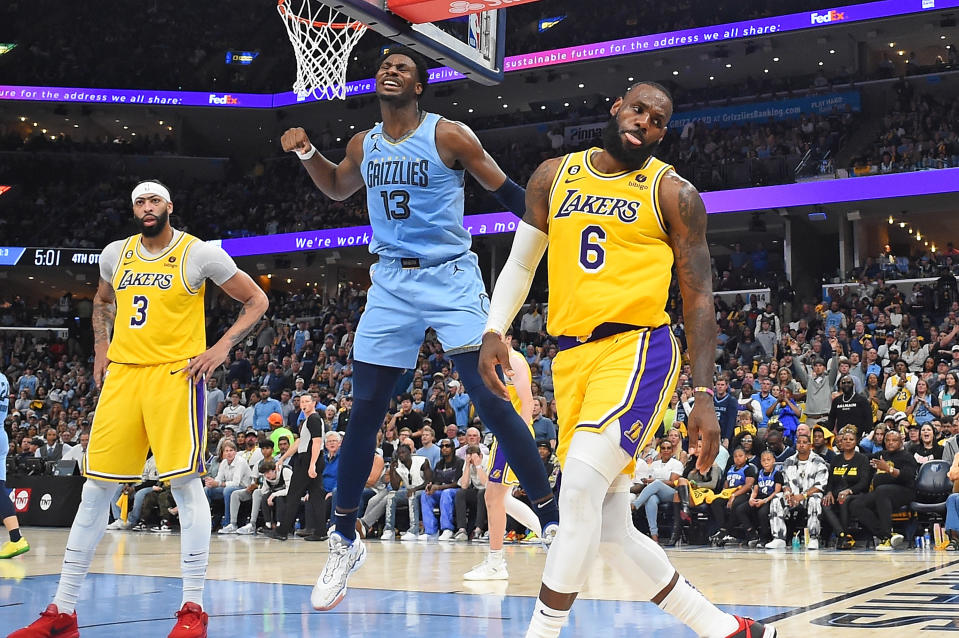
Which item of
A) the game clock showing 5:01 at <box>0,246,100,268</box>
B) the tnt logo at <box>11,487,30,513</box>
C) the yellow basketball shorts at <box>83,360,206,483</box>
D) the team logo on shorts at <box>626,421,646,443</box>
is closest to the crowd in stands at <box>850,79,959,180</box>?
the tnt logo at <box>11,487,30,513</box>

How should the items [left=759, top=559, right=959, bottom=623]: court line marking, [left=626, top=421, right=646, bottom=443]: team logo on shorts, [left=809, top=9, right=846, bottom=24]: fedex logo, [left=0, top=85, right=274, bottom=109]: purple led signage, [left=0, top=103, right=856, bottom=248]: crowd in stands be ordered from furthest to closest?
[left=0, top=85, right=274, bottom=109]: purple led signage
[left=0, top=103, right=856, bottom=248]: crowd in stands
[left=809, top=9, right=846, bottom=24]: fedex logo
[left=759, top=559, right=959, bottom=623]: court line marking
[left=626, top=421, right=646, bottom=443]: team logo on shorts

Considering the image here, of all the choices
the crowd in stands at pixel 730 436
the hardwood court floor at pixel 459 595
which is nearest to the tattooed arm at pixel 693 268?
the hardwood court floor at pixel 459 595

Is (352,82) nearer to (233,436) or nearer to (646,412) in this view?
(233,436)

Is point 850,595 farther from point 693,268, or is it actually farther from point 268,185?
point 268,185

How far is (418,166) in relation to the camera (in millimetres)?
4781

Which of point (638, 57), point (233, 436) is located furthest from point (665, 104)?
point (638, 57)

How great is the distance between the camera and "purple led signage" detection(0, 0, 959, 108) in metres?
24.5

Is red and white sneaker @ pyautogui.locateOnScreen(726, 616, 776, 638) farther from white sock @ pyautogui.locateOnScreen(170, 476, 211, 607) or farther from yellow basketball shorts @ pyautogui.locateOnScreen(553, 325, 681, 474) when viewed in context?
white sock @ pyautogui.locateOnScreen(170, 476, 211, 607)

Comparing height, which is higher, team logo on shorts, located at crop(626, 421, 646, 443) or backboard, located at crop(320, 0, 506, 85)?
backboard, located at crop(320, 0, 506, 85)

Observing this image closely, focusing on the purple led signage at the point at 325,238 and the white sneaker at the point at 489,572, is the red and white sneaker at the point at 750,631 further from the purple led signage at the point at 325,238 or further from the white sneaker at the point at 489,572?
the purple led signage at the point at 325,238

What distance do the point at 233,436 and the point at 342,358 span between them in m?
5.90

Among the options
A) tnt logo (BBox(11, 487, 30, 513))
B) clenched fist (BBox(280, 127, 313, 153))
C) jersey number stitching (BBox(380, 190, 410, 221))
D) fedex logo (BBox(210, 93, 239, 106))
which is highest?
fedex logo (BBox(210, 93, 239, 106))

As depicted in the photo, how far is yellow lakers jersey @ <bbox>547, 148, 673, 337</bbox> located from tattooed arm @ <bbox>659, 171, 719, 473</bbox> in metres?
0.05

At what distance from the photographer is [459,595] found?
19.4ft
